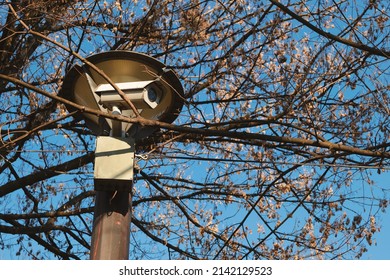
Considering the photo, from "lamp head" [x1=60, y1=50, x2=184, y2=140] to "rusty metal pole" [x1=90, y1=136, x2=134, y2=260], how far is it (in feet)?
0.97

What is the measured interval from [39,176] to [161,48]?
1754 mm

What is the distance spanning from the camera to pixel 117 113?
407 cm

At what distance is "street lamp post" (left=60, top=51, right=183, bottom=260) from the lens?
3711 millimetres

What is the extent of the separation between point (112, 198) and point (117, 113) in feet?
1.87

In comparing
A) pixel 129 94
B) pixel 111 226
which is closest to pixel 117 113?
pixel 129 94

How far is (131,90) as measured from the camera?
4.08m

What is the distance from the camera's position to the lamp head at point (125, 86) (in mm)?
4098

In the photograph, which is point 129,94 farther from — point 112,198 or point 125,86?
point 112,198

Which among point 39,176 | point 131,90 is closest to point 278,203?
point 39,176

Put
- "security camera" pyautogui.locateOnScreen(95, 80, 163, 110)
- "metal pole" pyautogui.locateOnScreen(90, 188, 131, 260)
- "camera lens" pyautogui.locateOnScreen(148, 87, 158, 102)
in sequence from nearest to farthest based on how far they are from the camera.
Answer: "metal pole" pyautogui.locateOnScreen(90, 188, 131, 260), "security camera" pyautogui.locateOnScreen(95, 80, 163, 110), "camera lens" pyautogui.locateOnScreen(148, 87, 158, 102)

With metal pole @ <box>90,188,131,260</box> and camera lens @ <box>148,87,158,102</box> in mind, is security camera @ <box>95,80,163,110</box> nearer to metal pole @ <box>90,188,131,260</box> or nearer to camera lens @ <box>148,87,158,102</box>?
camera lens @ <box>148,87,158,102</box>

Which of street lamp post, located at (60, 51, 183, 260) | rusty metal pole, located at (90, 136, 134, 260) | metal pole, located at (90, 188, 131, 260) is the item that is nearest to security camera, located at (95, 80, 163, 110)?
street lamp post, located at (60, 51, 183, 260)

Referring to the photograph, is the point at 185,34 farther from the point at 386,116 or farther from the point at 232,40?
the point at 386,116

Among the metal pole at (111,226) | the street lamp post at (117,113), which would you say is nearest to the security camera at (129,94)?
the street lamp post at (117,113)
